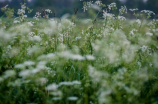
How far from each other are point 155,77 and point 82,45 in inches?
54.3

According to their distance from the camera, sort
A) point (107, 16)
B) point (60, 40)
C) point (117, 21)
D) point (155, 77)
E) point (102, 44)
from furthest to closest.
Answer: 1. point (117, 21)
2. point (107, 16)
3. point (60, 40)
4. point (155, 77)
5. point (102, 44)

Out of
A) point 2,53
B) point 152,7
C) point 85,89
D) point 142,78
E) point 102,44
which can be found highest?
point 152,7

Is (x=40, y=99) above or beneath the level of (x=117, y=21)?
beneath

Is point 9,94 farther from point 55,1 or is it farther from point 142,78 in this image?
point 55,1

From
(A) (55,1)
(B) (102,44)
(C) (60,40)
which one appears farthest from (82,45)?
(A) (55,1)

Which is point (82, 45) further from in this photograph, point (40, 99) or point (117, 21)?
point (117, 21)

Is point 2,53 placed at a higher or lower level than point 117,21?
lower

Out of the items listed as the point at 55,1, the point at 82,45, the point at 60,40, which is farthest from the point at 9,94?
the point at 55,1

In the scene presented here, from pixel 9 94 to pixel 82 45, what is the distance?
1.56 meters

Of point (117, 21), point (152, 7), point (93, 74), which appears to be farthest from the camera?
point (152, 7)

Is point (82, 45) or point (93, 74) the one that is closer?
point (93, 74)

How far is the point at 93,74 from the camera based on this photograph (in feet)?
5.83

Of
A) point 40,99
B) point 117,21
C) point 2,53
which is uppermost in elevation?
point 117,21

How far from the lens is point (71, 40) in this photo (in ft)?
13.8
